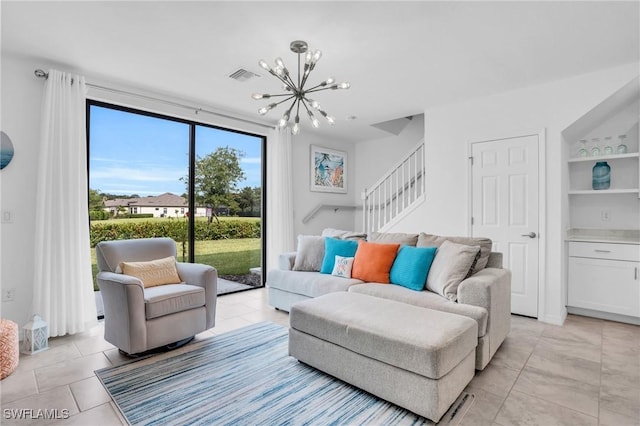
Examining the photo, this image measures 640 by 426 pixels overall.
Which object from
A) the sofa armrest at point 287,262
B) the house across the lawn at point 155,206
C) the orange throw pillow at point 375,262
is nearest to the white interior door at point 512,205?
the orange throw pillow at point 375,262

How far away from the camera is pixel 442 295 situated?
2662mm

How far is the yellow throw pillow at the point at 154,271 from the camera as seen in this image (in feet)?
9.26

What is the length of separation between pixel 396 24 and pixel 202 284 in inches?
104

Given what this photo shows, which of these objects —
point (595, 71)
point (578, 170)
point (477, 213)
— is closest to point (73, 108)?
point (477, 213)

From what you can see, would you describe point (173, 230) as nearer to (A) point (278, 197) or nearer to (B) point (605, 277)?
(A) point (278, 197)

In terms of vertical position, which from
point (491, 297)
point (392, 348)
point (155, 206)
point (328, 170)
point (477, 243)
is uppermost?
point (328, 170)

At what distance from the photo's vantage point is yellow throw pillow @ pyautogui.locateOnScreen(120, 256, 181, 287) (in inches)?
111

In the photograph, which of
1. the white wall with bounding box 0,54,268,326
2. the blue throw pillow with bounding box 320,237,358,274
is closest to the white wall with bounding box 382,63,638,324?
the blue throw pillow with bounding box 320,237,358,274

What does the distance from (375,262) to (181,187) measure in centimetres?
260

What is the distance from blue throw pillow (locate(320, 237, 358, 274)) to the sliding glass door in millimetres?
1652

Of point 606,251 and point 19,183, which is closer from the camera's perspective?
point 19,183

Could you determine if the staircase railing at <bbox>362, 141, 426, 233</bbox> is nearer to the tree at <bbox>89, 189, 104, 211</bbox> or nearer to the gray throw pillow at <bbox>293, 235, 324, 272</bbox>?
the gray throw pillow at <bbox>293, 235, 324, 272</bbox>

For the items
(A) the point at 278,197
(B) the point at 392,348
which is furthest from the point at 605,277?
(A) the point at 278,197

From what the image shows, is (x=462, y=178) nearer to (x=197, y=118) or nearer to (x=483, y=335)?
(x=483, y=335)
